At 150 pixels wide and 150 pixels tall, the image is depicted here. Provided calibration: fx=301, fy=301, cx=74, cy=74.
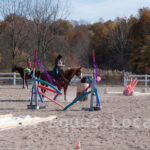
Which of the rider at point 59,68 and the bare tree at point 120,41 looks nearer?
the rider at point 59,68

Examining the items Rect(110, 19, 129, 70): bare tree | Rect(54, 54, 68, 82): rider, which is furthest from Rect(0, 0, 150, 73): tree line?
Rect(54, 54, 68, 82): rider

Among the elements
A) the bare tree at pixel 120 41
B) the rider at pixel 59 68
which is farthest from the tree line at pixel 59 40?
the rider at pixel 59 68

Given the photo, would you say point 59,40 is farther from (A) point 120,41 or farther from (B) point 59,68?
(B) point 59,68

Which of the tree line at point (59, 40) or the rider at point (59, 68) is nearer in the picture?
the rider at point (59, 68)

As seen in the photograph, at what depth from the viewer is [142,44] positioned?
38.5 metres

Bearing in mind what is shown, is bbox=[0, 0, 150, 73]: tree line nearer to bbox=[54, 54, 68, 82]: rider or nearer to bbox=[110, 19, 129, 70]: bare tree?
bbox=[110, 19, 129, 70]: bare tree

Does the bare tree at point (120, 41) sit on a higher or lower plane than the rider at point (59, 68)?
higher

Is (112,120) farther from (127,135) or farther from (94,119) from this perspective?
(127,135)

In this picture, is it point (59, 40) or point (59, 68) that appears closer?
point (59, 68)

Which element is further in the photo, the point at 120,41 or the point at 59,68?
the point at 120,41

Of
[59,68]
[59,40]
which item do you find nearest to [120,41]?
[59,40]

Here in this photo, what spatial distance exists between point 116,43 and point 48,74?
31363mm

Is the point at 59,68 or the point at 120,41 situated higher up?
the point at 120,41

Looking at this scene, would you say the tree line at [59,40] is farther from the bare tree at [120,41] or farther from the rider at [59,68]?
the rider at [59,68]
